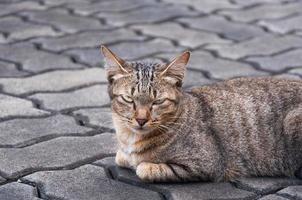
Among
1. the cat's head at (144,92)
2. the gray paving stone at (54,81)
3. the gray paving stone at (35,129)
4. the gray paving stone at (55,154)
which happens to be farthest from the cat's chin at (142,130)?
the gray paving stone at (54,81)

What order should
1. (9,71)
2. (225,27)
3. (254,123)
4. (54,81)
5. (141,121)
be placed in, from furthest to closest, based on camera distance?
(225,27), (9,71), (54,81), (254,123), (141,121)

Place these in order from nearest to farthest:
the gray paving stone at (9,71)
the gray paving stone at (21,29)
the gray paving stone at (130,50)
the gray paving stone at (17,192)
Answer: the gray paving stone at (17,192) < the gray paving stone at (9,71) < the gray paving stone at (130,50) < the gray paving stone at (21,29)

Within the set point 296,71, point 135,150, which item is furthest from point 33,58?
point 135,150

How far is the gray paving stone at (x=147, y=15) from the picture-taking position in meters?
6.90

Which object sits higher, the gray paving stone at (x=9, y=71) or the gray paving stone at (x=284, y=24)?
the gray paving stone at (x=284, y=24)

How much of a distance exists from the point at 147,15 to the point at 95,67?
1.57m

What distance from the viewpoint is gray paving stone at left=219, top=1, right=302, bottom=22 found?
23.2 feet

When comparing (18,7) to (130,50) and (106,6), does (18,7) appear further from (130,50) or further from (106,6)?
(130,50)

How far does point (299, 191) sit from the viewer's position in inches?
149

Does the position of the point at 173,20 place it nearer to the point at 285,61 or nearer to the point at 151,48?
the point at 151,48

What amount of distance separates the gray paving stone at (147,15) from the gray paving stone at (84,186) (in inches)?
120

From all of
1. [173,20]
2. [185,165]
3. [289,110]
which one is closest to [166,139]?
[185,165]

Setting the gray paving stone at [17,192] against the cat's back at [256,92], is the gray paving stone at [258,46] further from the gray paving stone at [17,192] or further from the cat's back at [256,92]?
the gray paving stone at [17,192]

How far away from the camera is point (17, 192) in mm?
3645
